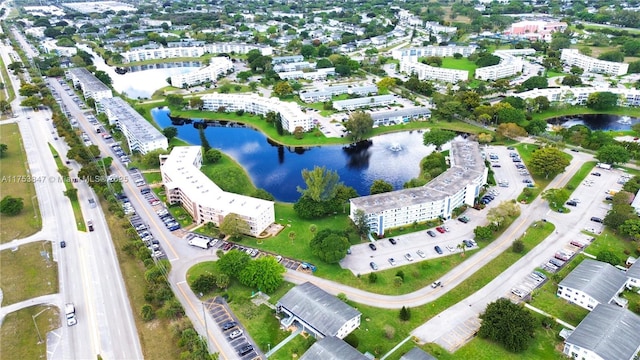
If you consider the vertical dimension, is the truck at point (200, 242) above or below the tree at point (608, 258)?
above

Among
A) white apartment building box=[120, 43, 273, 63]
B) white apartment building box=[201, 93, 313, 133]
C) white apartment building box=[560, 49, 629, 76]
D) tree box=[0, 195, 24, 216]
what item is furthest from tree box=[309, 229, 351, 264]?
white apartment building box=[120, 43, 273, 63]

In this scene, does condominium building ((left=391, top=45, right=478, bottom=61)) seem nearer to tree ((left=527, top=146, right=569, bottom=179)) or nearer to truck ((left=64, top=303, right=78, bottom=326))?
tree ((left=527, top=146, right=569, bottom=179))

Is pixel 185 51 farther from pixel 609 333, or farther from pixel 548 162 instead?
pixel 609 333

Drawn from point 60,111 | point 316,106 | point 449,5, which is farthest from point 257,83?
point 449,5

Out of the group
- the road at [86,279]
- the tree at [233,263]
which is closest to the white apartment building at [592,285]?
the tree at [233,263]

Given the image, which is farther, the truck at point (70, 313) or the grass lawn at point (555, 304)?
the grass lawn at point (555, 304)

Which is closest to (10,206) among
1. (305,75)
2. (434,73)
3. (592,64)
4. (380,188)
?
(380,188)

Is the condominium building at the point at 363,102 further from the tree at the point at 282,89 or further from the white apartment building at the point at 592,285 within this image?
the white apartment building at the point at 592,285
